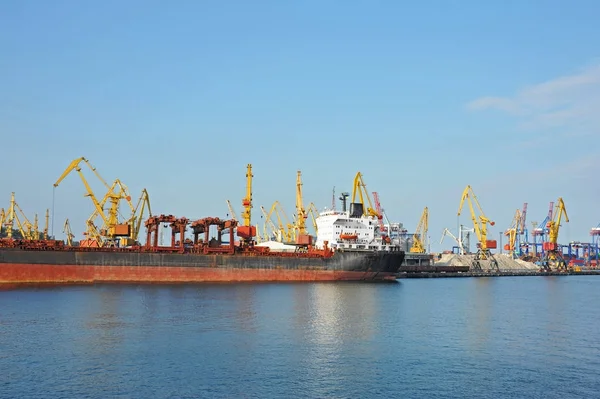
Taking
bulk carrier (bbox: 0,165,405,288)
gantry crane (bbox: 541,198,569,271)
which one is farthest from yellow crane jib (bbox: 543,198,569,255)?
bulk carrier (bbox: 0,165,405,288)

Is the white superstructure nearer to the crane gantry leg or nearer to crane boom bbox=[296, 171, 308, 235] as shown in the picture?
crane boom bbox=[296, 171, 308, 235]

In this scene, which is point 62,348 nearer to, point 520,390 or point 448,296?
point 520,390

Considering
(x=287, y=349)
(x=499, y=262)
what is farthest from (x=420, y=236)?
(x=287, y=349)

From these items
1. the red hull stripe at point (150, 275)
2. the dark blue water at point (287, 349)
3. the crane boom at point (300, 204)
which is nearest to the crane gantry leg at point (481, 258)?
the crane boom at point (300, 204)

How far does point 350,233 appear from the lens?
83312mm

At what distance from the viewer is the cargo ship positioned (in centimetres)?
6341

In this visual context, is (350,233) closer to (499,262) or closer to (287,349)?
(287,349)

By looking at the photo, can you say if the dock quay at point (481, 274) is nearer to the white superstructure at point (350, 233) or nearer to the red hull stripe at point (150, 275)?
the white superstructure at point (350, 233)

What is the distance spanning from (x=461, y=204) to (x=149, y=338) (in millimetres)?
118232

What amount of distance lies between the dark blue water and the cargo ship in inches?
451

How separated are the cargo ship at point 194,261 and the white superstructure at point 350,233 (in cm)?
15

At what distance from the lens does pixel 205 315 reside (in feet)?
138

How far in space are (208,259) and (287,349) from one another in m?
40.9

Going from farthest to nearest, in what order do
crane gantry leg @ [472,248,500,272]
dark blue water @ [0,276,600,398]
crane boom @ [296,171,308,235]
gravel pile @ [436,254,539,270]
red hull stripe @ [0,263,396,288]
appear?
gravel pile @ [436,254,539,270] < crane gantry leg @ [472,248,500,272] < crane boom @ [296,171,308,235] < red hull stripe @ [0,263,396,288] < dark blue water @ [0,276,600,398]
